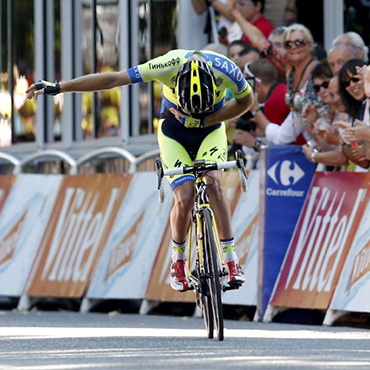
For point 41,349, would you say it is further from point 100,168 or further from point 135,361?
point 100,168

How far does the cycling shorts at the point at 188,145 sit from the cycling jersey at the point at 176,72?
190 millimetres

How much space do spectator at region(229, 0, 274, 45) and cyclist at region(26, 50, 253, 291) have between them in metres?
4.50

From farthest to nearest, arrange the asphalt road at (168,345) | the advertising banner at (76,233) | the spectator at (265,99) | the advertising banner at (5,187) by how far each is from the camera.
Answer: the advertising banner at (5,187) → the advertising banner at (76,233) → the spectator at (265,99) → the asphalt road at (168,345)

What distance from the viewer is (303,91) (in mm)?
13914

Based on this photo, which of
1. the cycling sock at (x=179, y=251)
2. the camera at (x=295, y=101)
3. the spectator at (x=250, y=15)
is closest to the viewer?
the cycling sock at (x=179, y=251)

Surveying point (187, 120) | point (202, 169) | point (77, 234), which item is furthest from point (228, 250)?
point (77, 234)

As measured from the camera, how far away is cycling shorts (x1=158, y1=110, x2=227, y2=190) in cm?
1137

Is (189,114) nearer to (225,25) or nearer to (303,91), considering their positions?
(303,91)

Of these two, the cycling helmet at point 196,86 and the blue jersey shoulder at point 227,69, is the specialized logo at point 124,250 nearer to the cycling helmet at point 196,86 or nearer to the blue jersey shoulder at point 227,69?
the blue jersey shoulder at point 227,69

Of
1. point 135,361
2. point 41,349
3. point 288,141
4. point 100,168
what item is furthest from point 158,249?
point 135,361

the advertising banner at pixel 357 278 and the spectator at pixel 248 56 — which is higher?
the spectator at pixel 248 56

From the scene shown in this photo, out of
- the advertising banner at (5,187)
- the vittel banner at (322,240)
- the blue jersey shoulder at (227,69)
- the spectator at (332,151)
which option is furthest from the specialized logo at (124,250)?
the blue jersey shoulder at (227,69)

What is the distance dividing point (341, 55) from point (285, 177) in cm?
118

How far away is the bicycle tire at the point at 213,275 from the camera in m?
10.6
